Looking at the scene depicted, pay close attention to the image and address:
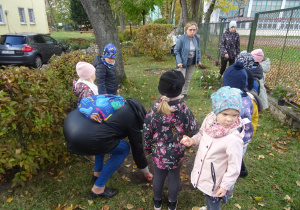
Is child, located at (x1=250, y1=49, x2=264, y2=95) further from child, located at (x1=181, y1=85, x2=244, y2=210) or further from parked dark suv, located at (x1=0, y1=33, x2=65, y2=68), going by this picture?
parked dark suv, located at (x1=0, y1=33, x2=65, y2=68)

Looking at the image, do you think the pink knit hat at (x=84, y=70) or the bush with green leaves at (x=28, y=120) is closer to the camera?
the bush with green leaves at (x=28, y=120)

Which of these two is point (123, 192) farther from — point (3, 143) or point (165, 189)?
point (3, 143)

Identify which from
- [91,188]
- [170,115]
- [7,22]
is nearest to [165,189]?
[91,188]

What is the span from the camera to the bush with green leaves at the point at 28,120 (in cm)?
225

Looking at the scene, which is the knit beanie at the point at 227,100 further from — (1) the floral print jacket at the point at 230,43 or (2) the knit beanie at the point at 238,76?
(1) the floral print jacket at the point at 230,43

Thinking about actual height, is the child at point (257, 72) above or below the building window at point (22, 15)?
below

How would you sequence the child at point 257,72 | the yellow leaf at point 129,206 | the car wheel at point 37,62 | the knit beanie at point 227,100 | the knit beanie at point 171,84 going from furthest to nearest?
the car wheel at point 37,62, the child at point 257,72, the yellow leaf at point 129,206, the knit beanie at point 171,84, the knit beanie at point 227,100

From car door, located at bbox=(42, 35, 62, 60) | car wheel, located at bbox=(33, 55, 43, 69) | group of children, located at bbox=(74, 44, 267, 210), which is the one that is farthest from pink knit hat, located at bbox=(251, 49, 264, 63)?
car door, located at bbox=(42, 35, 62, 60)

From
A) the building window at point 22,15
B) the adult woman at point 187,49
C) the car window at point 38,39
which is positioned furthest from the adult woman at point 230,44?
the building window at point 22,15

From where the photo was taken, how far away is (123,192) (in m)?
2.64

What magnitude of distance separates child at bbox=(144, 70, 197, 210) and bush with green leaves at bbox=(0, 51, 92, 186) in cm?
134

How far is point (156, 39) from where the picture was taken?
11.2m

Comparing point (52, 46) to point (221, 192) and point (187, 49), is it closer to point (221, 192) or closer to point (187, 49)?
point (187, 49)

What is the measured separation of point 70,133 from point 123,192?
1.15 metres
